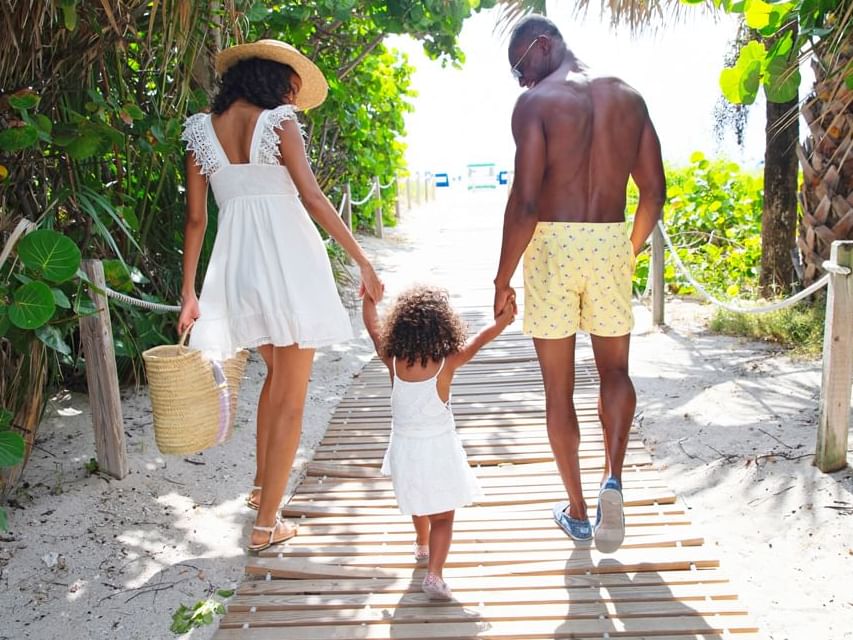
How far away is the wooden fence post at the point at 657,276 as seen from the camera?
6.21 metres

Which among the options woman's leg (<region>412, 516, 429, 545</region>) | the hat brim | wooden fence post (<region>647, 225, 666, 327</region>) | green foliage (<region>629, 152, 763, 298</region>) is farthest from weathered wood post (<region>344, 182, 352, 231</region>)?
woman's leg (<region>412, 516, 429, 545</region>)

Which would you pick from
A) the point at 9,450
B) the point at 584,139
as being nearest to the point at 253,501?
the point at 9,450

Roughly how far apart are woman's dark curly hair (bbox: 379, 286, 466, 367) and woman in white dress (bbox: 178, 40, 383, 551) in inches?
9.9

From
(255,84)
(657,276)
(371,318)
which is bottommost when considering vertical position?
(657,276)

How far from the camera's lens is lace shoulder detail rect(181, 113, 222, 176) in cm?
262

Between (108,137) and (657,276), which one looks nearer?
(108,137)

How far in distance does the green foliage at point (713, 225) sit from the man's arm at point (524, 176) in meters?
5.27

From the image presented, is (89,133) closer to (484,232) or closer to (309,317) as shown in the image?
(309,317)

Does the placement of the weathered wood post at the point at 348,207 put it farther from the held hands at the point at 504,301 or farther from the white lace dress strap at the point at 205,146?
the held hands at the point at 504,301

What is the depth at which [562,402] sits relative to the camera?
8.99 ft

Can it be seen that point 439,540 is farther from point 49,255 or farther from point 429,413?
point 49,255

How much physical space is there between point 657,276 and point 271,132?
4421 millimetres

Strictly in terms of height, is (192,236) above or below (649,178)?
below

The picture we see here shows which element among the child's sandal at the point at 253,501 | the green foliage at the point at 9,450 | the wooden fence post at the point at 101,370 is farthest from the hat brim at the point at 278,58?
the child's sandal at the point at 253,501
